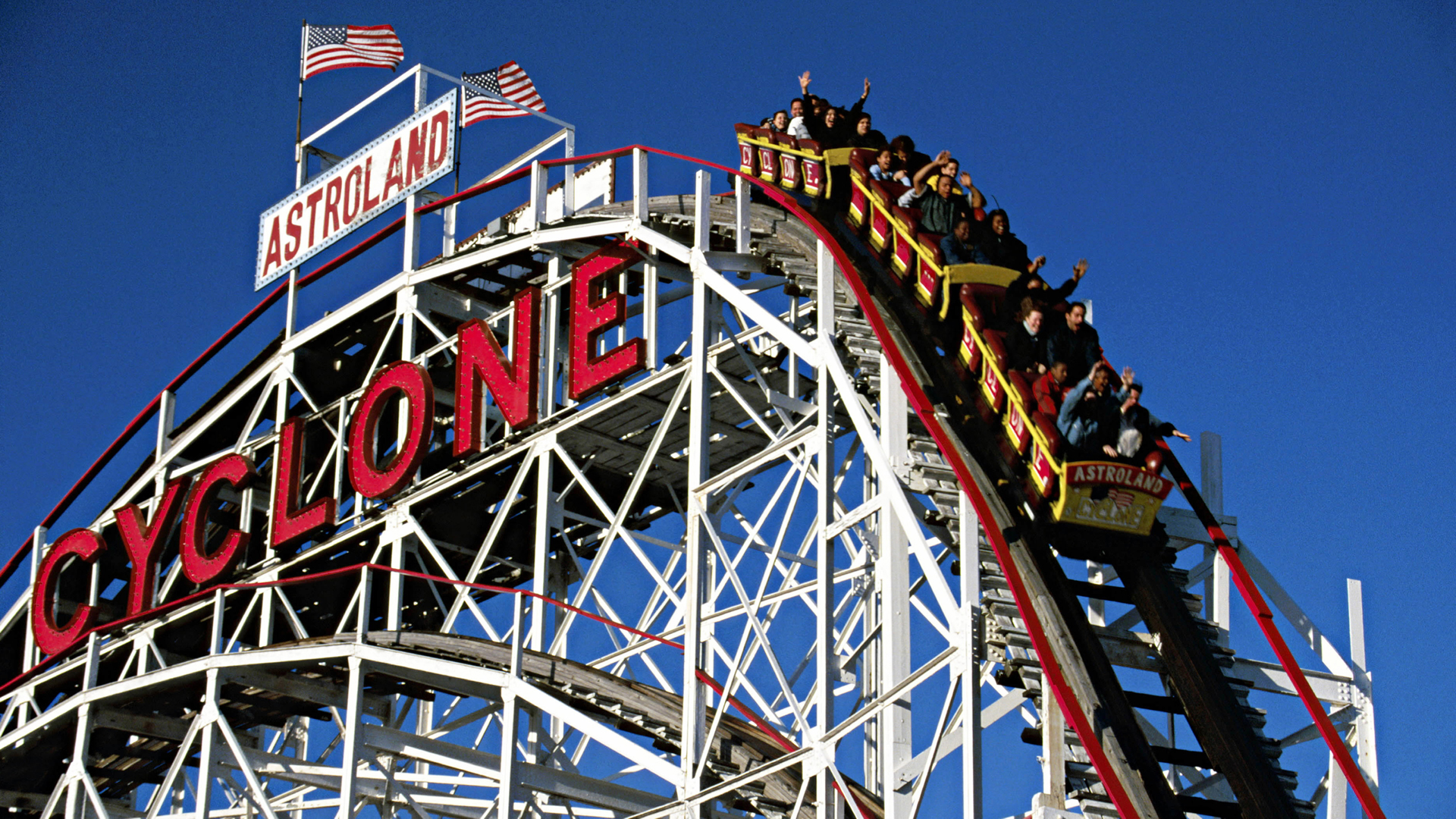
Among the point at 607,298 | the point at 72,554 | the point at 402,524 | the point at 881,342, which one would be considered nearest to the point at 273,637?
the point at 72,554

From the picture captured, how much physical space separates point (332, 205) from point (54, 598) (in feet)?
23.9

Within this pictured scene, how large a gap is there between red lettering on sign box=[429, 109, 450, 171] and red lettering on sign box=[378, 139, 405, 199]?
26.5 inches

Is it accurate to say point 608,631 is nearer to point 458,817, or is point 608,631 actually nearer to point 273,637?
point 458,817

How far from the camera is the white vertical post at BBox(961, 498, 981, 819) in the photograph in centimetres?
1506

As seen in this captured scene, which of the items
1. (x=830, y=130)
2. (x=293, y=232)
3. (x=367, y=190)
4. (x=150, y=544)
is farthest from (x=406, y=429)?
(x=830, y=130)

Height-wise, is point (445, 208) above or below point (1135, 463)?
above

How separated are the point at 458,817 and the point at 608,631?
276cm

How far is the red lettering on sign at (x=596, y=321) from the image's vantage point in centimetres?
2264

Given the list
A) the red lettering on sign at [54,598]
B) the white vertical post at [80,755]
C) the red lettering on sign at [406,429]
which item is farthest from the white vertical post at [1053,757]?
the red lettering on sign at [54,598]

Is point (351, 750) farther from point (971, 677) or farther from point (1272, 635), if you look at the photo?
point (1272, 635)

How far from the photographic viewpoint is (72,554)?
100 ft

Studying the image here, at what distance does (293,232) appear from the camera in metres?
29.2

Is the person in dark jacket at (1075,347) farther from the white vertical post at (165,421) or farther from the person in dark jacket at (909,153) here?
the white vertical post at (165,421)

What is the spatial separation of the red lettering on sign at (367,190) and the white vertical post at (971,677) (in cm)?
1397
